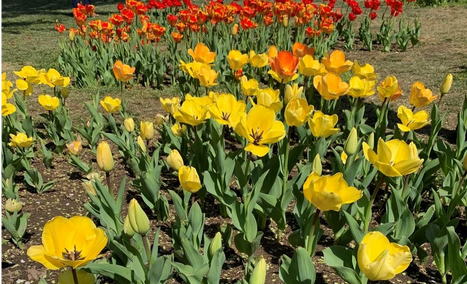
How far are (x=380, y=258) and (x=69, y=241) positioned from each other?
2.89 ft

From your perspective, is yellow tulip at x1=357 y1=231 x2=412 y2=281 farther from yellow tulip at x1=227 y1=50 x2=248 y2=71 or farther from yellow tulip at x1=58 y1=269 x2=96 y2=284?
yellow tulip at x1=227 y1=50 x2=248 y2=71

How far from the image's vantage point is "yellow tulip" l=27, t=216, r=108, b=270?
124cm

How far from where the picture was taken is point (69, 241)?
1288 millimetres

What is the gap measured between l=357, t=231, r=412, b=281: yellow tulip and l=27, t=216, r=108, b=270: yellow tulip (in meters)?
0.73

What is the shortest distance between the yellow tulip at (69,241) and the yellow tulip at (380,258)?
2.38 feet

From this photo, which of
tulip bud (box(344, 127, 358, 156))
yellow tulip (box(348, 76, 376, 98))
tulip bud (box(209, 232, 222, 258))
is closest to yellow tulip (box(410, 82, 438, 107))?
yellow tulip (box(348, 76, 376, 98))

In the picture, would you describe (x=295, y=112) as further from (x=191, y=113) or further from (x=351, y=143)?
(x=191, y=113)

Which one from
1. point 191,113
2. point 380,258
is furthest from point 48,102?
point 380,258

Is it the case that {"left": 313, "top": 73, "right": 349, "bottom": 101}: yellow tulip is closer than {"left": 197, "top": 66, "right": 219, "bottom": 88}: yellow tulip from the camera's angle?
Yes

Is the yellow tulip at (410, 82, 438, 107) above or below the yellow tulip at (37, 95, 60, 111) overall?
above

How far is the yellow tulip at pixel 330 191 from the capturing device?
1397 mm

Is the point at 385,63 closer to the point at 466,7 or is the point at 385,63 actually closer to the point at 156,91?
the point at 156,91

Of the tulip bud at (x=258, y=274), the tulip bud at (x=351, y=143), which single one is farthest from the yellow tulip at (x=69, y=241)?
the tulip bud at (x=351, y=143)

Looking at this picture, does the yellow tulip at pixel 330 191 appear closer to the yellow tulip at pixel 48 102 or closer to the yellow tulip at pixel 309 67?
the yellow tulip at pixel 309 67
